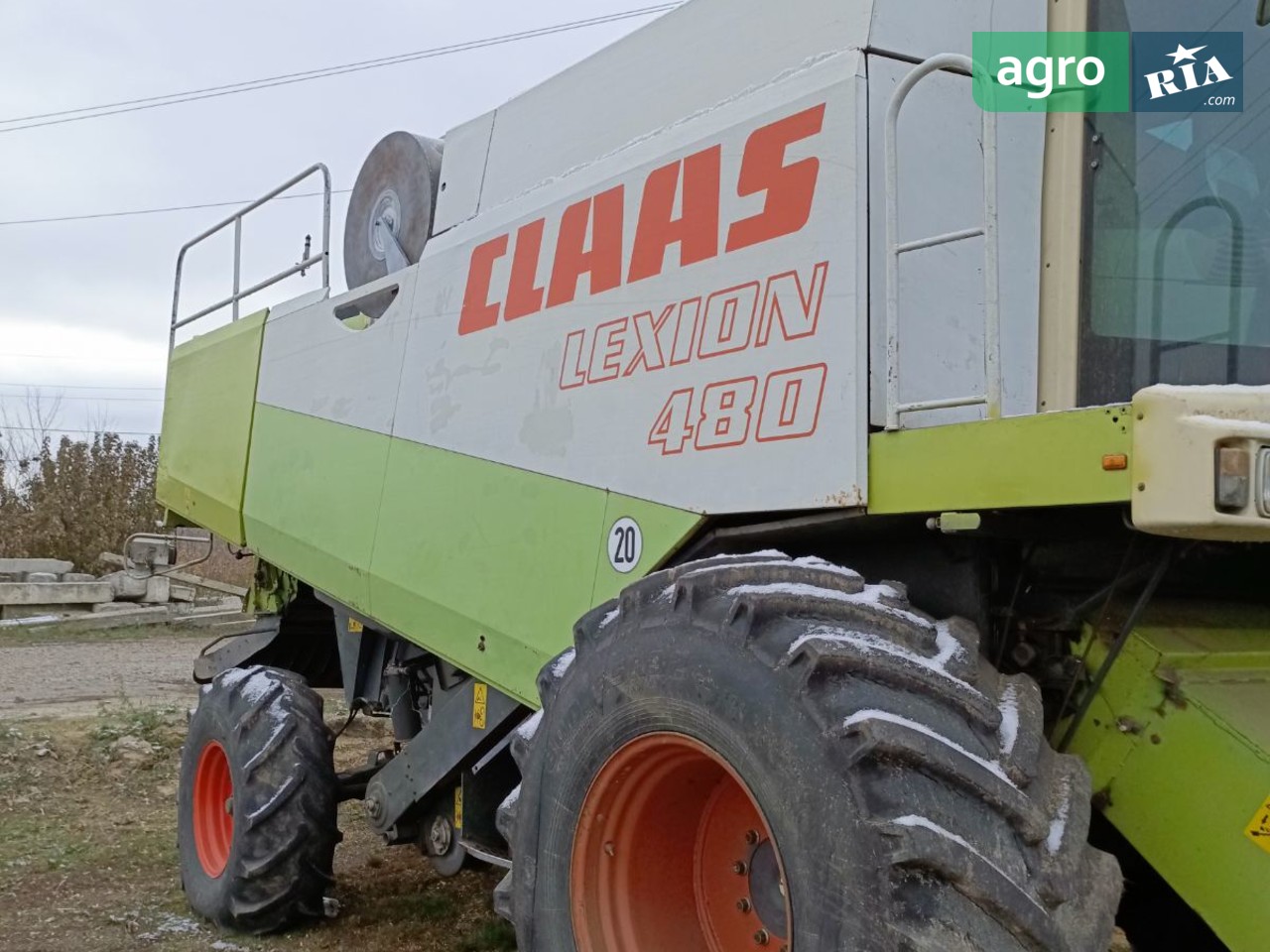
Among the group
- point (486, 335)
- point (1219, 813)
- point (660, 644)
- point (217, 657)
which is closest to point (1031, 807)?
point (1219, 813)

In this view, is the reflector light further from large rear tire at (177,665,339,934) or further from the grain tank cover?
large rear tire at (177,665,339,934)

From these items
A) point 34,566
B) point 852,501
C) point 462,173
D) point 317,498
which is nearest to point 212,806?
point 317,498

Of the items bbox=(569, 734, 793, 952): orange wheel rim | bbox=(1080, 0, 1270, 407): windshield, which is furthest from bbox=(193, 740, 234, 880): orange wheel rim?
bbox=(1080, 0, 1270, 407): windshield

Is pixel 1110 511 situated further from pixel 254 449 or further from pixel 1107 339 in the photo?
pixel 254 449

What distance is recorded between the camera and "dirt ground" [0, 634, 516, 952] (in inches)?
196

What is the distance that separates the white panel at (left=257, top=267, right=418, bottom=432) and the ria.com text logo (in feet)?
8.30

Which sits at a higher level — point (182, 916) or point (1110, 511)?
point (1110, 511)

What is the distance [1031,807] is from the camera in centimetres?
212

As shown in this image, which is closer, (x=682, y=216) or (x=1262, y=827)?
(x=1262, y=827)

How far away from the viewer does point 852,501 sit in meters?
2.76

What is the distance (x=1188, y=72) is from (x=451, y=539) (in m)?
2.56

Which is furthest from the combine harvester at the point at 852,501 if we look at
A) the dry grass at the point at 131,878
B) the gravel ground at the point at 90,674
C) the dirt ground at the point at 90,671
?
the gravel ground at the point at 90,674

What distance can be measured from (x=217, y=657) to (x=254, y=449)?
1.25 m

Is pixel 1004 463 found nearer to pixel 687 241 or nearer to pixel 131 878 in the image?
pixel 687 241
